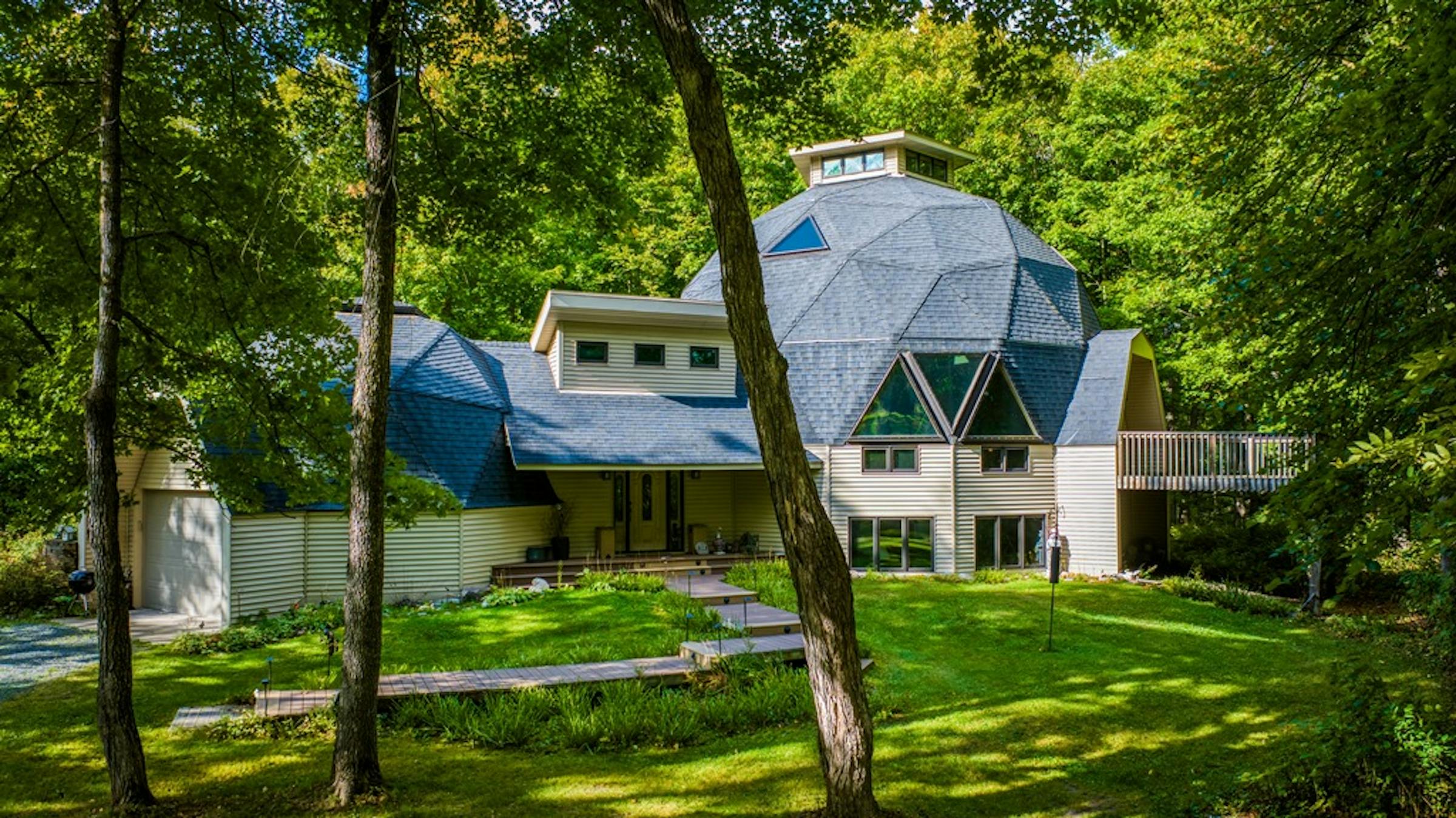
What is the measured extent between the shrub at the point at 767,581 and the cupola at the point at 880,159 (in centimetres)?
1341

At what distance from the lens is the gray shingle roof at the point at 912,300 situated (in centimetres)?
2133

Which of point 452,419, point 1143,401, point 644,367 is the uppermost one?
point 644,367

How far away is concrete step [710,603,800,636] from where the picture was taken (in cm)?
1274

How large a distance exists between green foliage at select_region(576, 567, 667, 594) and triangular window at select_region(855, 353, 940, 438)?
6091 millimetres

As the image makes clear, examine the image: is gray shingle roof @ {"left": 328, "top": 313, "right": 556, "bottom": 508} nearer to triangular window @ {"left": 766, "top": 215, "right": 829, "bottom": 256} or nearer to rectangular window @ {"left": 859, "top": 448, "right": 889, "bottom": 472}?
rectangular window @ {"left": 859, "top": 448, "right": 889, "bottom": 472}

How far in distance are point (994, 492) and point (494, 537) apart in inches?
428

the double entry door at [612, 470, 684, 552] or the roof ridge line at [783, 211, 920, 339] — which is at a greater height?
the roof ridge line at [783, 211, 920, 339]

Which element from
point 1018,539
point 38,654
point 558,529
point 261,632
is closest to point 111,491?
point 261,632

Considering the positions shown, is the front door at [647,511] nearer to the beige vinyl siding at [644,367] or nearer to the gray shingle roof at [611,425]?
the gray shingle roof at [611,425]

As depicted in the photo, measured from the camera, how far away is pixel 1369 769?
20.1 feet

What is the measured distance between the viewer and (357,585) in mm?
7156

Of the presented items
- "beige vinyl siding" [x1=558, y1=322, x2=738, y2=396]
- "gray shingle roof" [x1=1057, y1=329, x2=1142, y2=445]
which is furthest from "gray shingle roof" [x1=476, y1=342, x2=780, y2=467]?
"gray shingle roof" [x1=1057, y1=329, x2=1142, y2=445]

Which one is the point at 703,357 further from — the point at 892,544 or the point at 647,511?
the point at 892,544

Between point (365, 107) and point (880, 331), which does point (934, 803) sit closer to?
point (365, 107)
